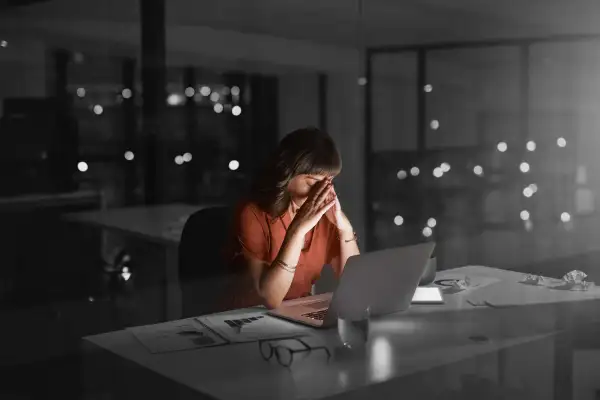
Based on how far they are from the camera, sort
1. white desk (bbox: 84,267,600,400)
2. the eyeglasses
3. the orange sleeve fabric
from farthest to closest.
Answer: the orange sleeve fabric < the eyeglasses < white desk (bbox: 84,267,600,400)

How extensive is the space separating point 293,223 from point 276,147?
0.26 m

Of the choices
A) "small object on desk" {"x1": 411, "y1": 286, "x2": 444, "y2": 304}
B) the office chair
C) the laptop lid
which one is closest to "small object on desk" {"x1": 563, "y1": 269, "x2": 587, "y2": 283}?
"small object on desk" {"x1": 411, "y1": 286, "x2": 444, "y2": 304}

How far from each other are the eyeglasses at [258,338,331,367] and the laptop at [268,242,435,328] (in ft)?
0.49

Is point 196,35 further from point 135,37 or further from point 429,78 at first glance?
point 429,78

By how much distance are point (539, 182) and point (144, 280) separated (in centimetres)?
249

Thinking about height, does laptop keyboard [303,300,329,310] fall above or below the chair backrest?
below

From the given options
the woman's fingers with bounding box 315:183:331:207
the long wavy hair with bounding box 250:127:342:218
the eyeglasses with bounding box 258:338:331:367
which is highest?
the long wavy hair with bounding box 250:127:342:218

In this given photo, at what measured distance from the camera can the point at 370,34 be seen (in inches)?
174

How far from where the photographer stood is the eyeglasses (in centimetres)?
132

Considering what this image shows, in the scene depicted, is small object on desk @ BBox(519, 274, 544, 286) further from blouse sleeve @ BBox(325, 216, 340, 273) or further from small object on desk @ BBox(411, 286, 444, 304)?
blouse sleeve @ BBox(325, 216, 340, 273)

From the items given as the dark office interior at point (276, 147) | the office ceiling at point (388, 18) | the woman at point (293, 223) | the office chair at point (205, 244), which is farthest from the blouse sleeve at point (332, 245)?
the office ceiling at point (388, 18)

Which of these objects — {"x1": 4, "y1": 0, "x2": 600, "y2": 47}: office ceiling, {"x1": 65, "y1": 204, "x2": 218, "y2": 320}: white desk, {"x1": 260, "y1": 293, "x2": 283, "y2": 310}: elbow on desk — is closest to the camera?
{"x1": 260, "y1": 293, "x2": 283, "y2": 310}: elbow on desk

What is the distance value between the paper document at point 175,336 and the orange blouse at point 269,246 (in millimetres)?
334

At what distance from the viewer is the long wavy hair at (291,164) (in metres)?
2.01
